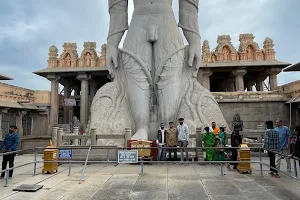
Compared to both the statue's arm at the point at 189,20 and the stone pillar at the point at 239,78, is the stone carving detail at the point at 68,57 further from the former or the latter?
the statue's arm at the point at 189,20

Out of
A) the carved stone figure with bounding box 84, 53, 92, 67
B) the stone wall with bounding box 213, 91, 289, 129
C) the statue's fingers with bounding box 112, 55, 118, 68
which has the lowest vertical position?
the stone wall with bounding box 213, 91, 289, 129

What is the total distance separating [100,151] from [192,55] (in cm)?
547

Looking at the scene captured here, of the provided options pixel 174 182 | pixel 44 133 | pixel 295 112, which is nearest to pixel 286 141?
pixel 174 182

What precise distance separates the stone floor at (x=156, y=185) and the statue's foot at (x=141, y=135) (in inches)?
75.2

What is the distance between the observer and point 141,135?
28.2ft

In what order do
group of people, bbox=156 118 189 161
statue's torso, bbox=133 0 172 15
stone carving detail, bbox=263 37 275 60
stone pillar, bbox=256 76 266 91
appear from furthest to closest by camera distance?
stone pillar, bbox=256 76 266 91
stone carving detail, bbox=263 37 275 60
statue's torso, bbox=133 0 172 15
group of people, bbox=156 118 189 161

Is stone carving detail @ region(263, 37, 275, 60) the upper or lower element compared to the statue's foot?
upper

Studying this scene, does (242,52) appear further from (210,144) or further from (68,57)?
(210,144)

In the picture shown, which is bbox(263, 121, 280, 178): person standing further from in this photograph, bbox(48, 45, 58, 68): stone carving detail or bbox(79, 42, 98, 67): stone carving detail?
bbox(48, 45, 58, 68): stone carving detail

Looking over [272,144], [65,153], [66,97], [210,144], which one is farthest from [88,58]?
[272,144]

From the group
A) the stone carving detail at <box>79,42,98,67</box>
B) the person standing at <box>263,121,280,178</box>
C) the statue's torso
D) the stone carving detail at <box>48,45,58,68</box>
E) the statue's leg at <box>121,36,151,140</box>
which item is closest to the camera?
the person standing at <box>263,121,280,178</box>

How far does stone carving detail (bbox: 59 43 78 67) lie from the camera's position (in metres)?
23.8

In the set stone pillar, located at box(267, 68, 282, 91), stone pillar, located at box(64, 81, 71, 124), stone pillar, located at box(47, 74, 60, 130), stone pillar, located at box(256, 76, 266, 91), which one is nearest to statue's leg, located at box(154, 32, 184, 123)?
stone pillar, located at box(47, 74, 60, 130)

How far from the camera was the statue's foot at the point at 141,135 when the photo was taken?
8453 millimetres
